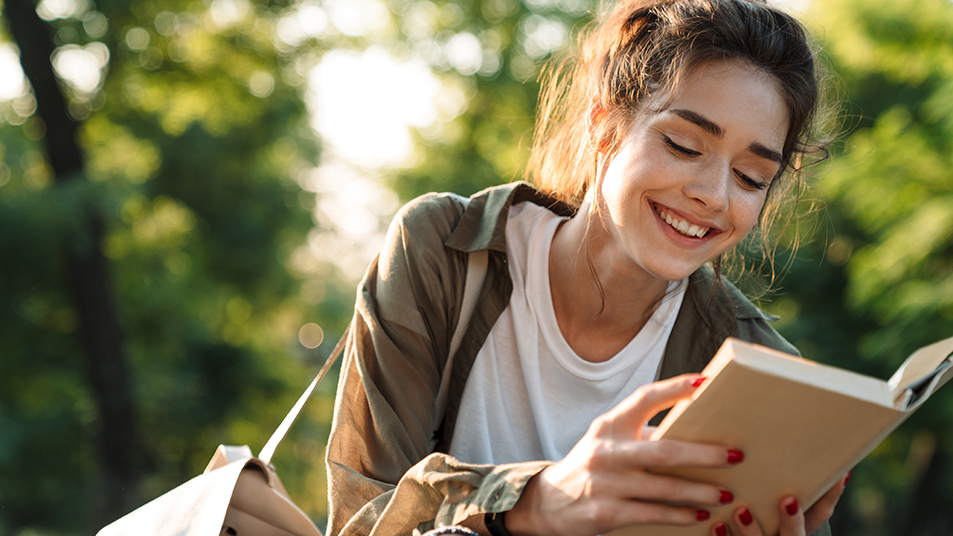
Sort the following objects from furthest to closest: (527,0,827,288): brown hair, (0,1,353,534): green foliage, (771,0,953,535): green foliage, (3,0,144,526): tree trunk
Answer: (0,1,353,534): green foliage, (3,0,144,526): tree trunk, (771,0,953,535): green foliage, (527,0,827,288): brown hair

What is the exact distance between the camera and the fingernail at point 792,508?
1.18 metres

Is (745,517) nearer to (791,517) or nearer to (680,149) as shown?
(791,517)

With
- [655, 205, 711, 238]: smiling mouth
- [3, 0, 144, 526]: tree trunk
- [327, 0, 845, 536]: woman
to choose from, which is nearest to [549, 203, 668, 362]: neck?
[327, 0, 845, 536]: woman

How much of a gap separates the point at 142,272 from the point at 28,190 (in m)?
2.40

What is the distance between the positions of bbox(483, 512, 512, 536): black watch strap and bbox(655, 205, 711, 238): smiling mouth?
0.72 m

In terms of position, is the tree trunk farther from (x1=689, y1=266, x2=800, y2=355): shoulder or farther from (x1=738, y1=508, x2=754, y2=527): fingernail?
(x1=738, y1=508, x2=754, y2=527): fingernail

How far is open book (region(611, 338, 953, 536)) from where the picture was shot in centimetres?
97

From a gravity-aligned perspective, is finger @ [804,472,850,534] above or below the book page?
below

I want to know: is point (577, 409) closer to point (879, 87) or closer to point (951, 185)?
point (951, 185)

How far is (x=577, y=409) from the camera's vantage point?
1861 millimetres

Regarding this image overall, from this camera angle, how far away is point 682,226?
162cm

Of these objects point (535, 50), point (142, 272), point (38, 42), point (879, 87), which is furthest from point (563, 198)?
point (535, 50)

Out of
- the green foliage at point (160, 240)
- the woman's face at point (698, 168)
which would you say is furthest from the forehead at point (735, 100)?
the green foliage at point (160, 240)

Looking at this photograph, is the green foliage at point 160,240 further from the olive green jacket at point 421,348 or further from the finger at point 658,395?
the finger at point 658,395
